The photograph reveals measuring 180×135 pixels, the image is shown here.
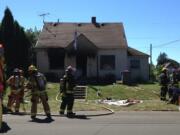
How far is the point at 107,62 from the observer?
158 feet

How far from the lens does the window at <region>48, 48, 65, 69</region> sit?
47.5 meters

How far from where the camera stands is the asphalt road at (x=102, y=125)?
14.4 metres

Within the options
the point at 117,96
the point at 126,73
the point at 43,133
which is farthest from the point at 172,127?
the point at 126,73

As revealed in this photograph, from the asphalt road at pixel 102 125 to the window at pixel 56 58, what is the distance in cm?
2790

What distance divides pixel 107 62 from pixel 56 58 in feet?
14.8

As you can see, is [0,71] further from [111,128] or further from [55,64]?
[55,64]

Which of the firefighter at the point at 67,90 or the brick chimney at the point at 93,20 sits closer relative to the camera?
the firefighter at the point at 67,90

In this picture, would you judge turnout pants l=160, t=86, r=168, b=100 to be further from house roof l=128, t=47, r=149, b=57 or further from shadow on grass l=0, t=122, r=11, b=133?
house roof l=128, t=47, r=149, b=57

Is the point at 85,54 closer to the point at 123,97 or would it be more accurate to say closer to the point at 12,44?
the point at 12,44

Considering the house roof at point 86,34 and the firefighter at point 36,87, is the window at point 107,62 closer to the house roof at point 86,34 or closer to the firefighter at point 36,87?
the house roof at point 86,34

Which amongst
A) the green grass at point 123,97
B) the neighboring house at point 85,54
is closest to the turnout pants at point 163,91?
the green grass at point 123,97

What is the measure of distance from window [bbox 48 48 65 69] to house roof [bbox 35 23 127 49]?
0.44 metres

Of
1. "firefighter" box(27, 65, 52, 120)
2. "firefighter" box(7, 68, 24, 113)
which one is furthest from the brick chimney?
"firefighter" box(27, 65, 52, 120)

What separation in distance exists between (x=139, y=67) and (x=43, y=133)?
36.5 metres
